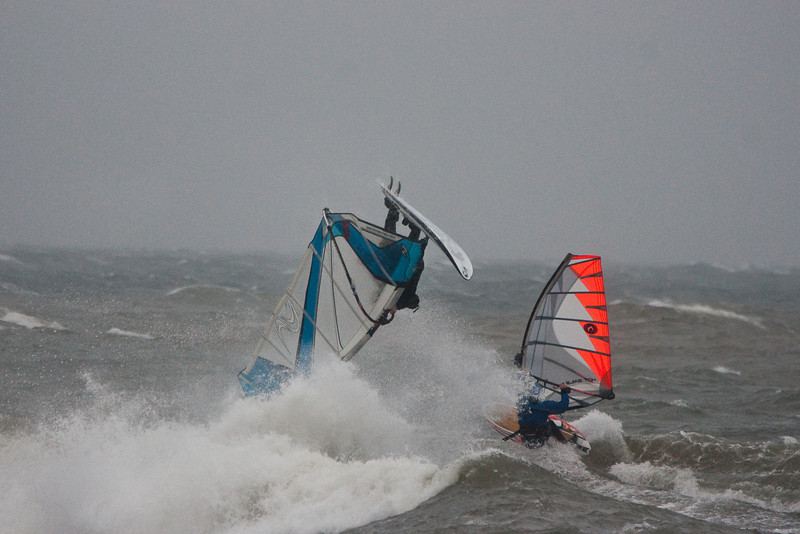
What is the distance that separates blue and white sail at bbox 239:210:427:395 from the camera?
9.12 m

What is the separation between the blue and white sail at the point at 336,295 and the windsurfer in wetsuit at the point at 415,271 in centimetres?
5

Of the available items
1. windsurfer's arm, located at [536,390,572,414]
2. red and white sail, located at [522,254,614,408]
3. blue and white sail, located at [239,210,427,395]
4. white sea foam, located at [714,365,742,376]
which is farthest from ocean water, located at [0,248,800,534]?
red and white sail, located at [522,254,614,408]

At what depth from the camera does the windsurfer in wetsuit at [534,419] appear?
31.6ft

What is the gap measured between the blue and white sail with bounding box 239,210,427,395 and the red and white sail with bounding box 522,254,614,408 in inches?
78.3

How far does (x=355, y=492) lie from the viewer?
7.67 metres

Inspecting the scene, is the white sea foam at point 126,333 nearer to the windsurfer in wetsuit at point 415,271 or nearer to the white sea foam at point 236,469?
the white sea foam at point 236,469

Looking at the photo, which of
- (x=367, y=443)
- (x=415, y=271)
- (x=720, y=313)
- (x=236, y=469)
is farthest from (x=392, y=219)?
(x=720, y=313)

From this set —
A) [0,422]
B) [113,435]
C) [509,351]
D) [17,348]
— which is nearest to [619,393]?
[509,351]

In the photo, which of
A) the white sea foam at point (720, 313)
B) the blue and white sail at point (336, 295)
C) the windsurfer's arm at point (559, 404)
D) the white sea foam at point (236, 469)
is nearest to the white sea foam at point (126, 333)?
the white sea foam at point (236, 469)

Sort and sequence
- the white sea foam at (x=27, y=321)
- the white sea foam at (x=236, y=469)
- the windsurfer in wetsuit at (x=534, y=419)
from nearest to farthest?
the white sea foam at (x=236, y=469) → the windsurfer in wetsuit at (x=534, y=419) → the white sea foam at (x=27, y=321)

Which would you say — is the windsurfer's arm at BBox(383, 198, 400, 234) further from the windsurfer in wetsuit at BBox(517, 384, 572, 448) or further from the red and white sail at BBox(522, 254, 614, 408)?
the windsurfer in wetsuit at BBox(517, 384, 572, 448)

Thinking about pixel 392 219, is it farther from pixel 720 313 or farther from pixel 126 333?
pixel 720 313

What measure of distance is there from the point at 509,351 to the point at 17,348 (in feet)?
32.1

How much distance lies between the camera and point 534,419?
9758 millimetres
